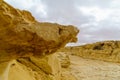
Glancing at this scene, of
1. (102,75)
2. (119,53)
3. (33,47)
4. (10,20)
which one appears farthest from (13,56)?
(119,53)

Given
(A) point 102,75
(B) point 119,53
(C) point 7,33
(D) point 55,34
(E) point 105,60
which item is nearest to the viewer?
(C) point 7,33

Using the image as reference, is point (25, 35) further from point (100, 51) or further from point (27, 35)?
point (100, 51)

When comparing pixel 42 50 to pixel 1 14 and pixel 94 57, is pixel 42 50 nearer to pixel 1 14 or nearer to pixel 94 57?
pixel 1 14

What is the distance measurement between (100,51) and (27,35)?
10.9 metres

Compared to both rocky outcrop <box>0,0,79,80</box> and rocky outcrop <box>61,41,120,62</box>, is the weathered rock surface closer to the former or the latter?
rocky outcrop <box>0,0,79,80</box>

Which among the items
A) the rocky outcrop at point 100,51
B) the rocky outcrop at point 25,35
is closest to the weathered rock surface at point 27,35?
the rocky outcrop at point 25,35

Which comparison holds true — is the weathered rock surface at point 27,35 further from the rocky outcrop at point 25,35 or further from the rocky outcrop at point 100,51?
the rocky outcrop at point 100,51

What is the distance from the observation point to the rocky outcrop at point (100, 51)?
13.1 meters

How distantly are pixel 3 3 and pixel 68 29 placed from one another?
2.93 feet

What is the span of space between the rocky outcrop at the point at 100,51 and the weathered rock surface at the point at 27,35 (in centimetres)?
→ 994

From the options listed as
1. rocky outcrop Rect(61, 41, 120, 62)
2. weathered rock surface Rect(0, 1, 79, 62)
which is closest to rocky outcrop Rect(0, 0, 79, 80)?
weathered rock surface Rect(0, 1, 79, 62)

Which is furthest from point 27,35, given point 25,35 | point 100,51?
point 100,51

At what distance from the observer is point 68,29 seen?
3.06m

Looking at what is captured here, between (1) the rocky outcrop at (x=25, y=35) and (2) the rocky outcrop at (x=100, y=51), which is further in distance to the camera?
(2) the rocky outcrop at (x=100, y=51)
